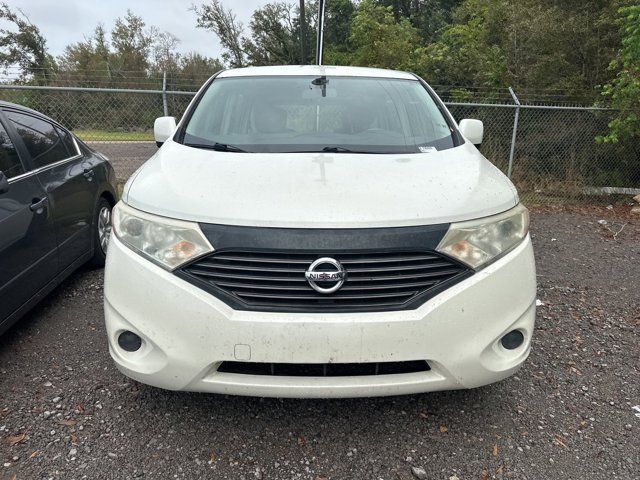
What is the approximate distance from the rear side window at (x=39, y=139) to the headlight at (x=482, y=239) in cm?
288

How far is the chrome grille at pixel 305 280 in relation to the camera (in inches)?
73.9

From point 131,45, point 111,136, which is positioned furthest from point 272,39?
point 111,136

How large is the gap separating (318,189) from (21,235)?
76.7 inches

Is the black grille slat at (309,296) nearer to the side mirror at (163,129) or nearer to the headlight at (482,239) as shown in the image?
the headlight at (482,239)

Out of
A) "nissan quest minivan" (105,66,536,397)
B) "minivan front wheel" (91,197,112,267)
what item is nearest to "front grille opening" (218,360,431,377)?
"nissan quest minivan" (105,66,536,397)

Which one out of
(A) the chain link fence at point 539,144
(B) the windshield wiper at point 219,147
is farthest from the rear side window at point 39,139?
(A) the chain link fence at point 539,144

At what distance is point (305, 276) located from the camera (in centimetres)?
186

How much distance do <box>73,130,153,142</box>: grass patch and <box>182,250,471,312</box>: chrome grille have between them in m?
8.03

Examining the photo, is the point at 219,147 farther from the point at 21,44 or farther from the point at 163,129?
the point at 21,44

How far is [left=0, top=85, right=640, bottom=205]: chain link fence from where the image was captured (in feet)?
27.7

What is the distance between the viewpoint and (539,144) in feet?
29.6

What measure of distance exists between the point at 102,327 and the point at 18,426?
1.04 m

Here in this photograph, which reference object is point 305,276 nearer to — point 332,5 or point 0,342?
point 0,342

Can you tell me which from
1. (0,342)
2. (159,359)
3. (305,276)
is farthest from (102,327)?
(305,276)
